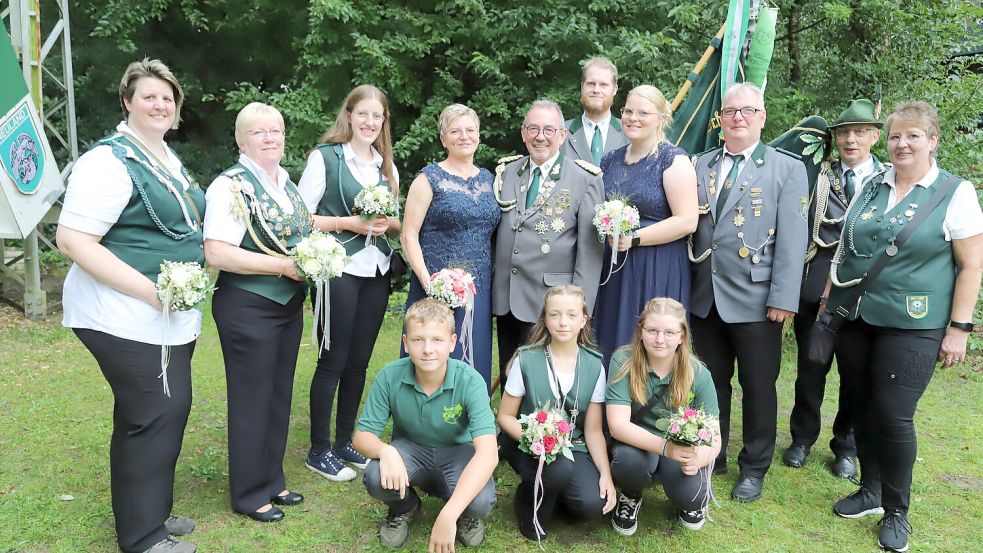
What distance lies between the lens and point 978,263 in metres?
3.34

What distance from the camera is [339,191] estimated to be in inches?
154

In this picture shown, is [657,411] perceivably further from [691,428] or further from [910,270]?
[910,270]

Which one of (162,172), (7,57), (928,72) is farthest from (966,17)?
(7,57)

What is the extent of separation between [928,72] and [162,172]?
22.7 ft

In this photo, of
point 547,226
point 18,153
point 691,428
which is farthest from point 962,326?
point 18,153

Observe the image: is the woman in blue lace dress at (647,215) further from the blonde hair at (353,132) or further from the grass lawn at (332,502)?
the blonde hair at (353,132)

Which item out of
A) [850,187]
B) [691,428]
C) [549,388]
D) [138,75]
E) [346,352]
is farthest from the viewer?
[850,187]

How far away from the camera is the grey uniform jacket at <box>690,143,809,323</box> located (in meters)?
3.78

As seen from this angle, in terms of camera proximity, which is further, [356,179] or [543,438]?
[356,179]

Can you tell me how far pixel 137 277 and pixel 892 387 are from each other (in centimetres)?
340

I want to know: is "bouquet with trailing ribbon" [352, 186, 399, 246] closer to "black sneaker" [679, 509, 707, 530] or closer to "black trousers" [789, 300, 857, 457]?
"black sneaker" [679, 509, 707, 530]

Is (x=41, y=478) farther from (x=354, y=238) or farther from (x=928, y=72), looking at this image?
(x=928, y=72)

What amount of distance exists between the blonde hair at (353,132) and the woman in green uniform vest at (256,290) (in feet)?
1.78

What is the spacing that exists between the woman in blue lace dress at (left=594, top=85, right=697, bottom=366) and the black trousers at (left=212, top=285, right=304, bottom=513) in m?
1.69
